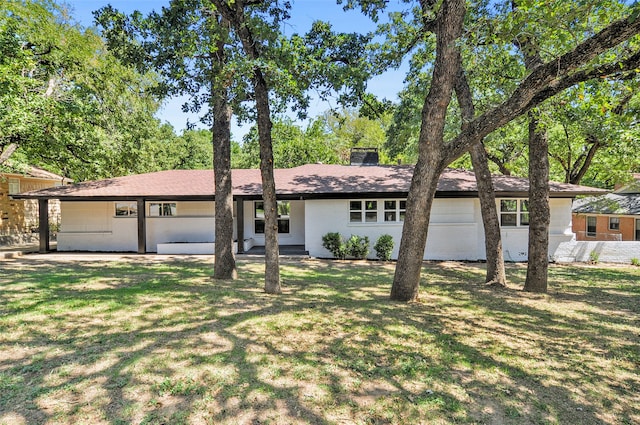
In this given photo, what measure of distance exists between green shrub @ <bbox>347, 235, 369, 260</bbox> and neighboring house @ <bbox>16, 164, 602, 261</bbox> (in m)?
0.47

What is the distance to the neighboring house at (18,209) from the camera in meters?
19.5

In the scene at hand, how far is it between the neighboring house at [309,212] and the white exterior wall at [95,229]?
0.14 feet

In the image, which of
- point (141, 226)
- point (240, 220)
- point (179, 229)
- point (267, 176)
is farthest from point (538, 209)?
point (141, 226)

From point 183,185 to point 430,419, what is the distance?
15.1m

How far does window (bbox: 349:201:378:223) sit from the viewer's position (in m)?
14.7

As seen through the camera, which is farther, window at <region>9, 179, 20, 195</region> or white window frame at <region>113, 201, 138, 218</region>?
window at <region>9, 179, 20, 195</region>

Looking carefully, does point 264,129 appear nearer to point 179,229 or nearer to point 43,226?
point 179,229

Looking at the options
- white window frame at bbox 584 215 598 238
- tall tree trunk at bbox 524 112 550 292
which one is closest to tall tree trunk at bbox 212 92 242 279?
tall tree trunk at bbox 524 112 550 292

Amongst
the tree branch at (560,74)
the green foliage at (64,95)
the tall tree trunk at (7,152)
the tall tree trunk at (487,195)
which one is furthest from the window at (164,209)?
the tree branch at (560,74)

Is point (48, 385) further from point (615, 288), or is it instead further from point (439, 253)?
point (439, 253)

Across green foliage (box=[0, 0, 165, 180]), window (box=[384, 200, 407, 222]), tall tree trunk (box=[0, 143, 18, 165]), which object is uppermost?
green foliage (box=[0, 0, 165, 180])

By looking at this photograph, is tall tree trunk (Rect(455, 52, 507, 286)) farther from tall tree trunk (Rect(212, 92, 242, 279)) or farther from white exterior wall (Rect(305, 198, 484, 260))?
tall tree trunk (Rect(212, 92, 242, 279))

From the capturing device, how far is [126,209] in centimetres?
1614

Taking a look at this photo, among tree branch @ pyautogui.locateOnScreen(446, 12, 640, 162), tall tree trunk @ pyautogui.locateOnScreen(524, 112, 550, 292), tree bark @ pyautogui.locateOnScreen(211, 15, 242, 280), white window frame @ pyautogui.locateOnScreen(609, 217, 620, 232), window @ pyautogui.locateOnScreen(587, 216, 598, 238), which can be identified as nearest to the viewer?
tree branch @ pyautogui.locateOnScreen(446, 12, 640, 162)
